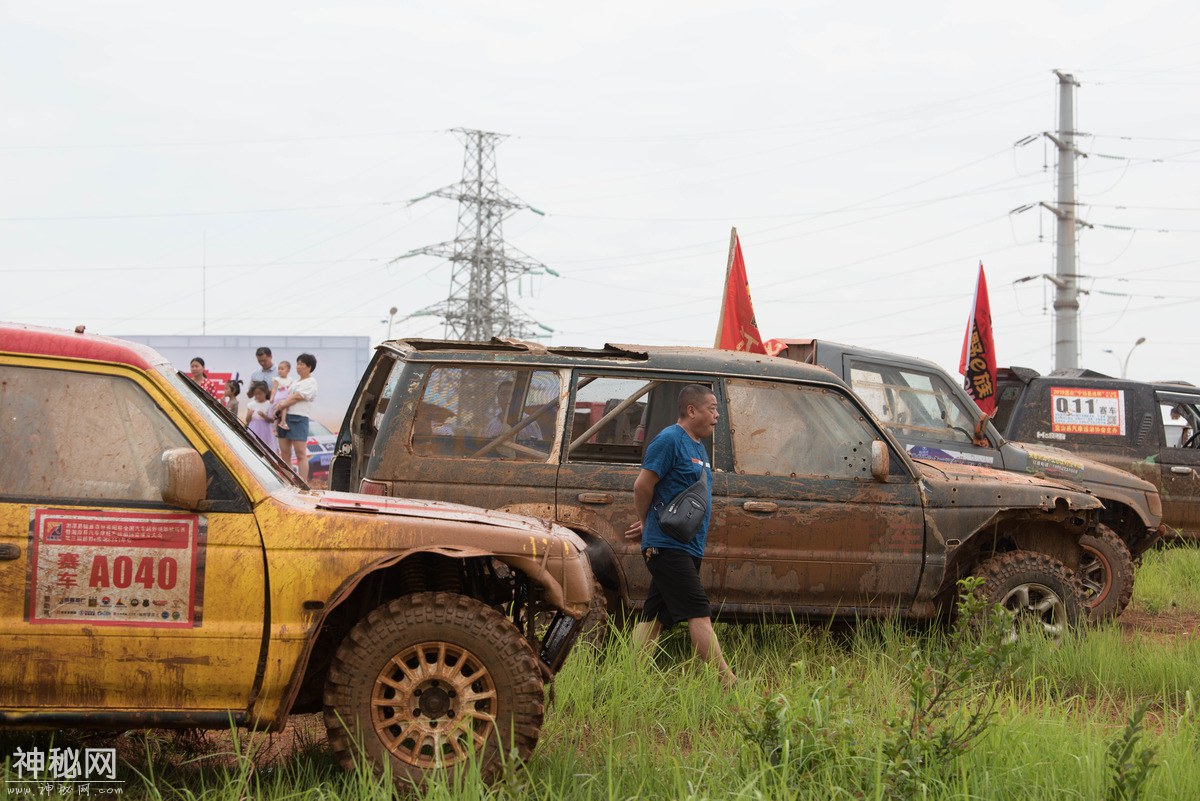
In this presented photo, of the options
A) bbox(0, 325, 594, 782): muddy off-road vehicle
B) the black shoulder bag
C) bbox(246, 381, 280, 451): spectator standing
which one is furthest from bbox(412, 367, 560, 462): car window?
bbox(246, 381, 280, 451): spectator standing

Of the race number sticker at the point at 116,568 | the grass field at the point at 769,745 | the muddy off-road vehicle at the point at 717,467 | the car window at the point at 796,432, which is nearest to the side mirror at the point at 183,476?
the race number sticker at the point at 116,568

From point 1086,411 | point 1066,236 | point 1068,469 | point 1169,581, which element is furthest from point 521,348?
point 1066,236

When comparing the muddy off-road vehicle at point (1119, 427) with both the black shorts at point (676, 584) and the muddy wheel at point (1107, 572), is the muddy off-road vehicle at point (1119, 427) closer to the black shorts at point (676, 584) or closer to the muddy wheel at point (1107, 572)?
the muddy wheel at point (1107, 572)

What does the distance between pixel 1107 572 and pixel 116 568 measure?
6553mm

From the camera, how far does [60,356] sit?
4.44 meters

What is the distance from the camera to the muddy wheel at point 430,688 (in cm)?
442

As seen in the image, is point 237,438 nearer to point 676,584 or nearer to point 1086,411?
point 676,584

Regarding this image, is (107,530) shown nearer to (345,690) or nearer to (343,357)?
(345,690)

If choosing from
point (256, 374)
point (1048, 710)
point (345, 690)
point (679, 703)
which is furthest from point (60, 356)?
point (256, 374)

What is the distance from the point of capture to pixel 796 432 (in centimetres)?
707

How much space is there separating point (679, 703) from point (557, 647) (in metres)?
0.81

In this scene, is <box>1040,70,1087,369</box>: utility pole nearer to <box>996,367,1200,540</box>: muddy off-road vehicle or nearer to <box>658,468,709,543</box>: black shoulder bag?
<box>996,367,1200,540</box>: muddy off-road vehicle

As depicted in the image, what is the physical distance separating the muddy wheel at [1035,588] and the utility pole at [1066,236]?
877 inches

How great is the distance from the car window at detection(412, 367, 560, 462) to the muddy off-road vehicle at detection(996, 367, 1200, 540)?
689cm
